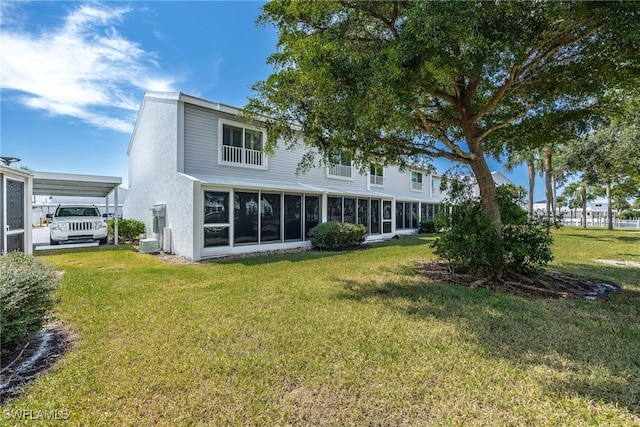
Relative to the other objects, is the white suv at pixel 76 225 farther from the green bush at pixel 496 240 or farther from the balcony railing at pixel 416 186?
the balcony railing at pixel 416 186

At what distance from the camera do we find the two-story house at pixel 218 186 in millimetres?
10852

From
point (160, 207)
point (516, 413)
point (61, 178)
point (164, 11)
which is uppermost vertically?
point (164, 11)

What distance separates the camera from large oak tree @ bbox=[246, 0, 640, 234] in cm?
498

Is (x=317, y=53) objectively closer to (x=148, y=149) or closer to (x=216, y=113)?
(x=216, y=113)

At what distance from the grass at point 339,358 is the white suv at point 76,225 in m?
9.08

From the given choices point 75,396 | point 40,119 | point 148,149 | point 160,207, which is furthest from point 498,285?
point 40,119

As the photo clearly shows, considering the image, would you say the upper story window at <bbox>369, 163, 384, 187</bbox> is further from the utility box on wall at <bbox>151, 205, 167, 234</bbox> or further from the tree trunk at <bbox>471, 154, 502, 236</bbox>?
the utility box on wall at <bbox>151, 205, 167, 234</bbox>

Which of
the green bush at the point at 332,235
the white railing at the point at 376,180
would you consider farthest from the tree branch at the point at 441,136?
the white railing at the point at 376,180

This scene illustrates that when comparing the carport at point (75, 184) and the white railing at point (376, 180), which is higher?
the white railing at point (376, 180)

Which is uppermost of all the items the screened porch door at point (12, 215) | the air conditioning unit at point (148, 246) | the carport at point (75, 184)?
the carport at point (75, 184)

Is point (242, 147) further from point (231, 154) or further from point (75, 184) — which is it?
point (75, 184)

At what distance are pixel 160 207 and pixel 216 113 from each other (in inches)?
179

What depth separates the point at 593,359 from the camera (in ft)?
11.4

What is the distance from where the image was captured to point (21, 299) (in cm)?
353
